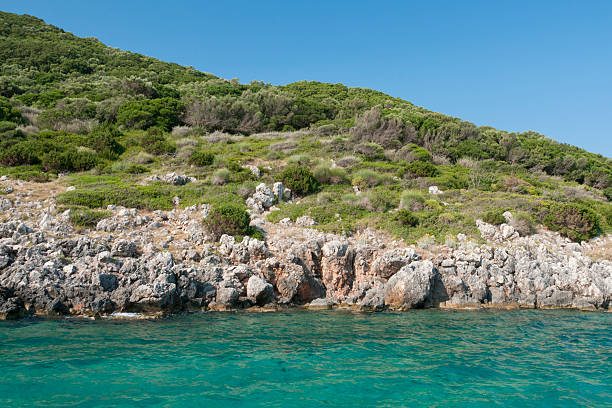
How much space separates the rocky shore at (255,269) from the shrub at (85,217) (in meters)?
0.36

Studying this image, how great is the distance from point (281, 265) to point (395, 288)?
4419mm

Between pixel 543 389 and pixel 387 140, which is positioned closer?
pixel 543 389

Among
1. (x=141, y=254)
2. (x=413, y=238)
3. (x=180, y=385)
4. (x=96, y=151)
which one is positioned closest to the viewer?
(x=180, y=385)

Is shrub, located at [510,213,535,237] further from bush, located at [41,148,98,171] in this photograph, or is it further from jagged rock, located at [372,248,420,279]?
bush, located at [41,148,98,171]

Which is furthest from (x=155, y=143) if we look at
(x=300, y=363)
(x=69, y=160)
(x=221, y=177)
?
(x=300, y=363)

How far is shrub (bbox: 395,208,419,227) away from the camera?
1841 cm

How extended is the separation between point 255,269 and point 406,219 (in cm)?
848

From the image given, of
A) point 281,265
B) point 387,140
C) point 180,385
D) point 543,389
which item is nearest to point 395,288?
point 281,265

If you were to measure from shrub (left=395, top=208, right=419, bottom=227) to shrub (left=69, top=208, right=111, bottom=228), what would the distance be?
13.7 metres

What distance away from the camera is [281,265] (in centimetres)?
1406

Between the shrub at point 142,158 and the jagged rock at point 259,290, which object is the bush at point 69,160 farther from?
the jagged rock at point 259,290

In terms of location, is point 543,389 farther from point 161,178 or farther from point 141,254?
point 161,178

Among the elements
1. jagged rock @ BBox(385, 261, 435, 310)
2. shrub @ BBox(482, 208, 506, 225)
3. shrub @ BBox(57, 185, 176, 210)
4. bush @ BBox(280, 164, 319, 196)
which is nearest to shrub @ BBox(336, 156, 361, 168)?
bush @ BBox(280, 164, 319, 196)

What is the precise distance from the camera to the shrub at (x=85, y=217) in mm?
14828
